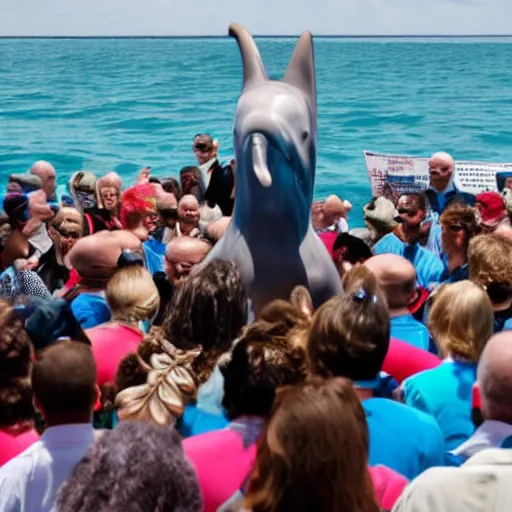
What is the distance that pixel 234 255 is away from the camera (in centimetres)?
508

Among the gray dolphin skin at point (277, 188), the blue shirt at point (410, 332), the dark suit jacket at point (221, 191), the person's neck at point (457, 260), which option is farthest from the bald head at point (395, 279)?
the dark suit jacket at point (221, 191)

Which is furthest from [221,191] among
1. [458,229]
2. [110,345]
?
[110,345]

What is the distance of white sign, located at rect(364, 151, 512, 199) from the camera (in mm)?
9758

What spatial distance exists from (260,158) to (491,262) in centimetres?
129

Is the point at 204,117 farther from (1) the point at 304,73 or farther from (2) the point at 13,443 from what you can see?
(2) the point at 13,443

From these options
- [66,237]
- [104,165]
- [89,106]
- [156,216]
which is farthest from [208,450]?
[89,106]

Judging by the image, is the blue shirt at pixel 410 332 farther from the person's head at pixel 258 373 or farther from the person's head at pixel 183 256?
the person's head at pixel 258 373

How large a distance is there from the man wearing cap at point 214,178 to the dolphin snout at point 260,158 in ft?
11.3

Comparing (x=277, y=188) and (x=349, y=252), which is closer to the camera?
(x=277, y=188)

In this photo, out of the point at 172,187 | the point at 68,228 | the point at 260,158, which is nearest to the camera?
the point at 260,158

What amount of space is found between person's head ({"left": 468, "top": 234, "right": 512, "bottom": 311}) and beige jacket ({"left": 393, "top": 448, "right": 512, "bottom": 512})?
2276 millimetres

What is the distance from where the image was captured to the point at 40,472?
2863 millimetres

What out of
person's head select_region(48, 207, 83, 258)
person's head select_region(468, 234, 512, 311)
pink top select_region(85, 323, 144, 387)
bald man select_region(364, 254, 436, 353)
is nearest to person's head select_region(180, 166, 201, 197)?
person's head select_region(48, 207, 83, 258)

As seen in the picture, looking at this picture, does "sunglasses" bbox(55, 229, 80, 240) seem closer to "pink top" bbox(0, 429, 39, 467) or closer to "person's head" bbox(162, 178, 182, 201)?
"person's head" bbox(162, 178, 182, 201)
